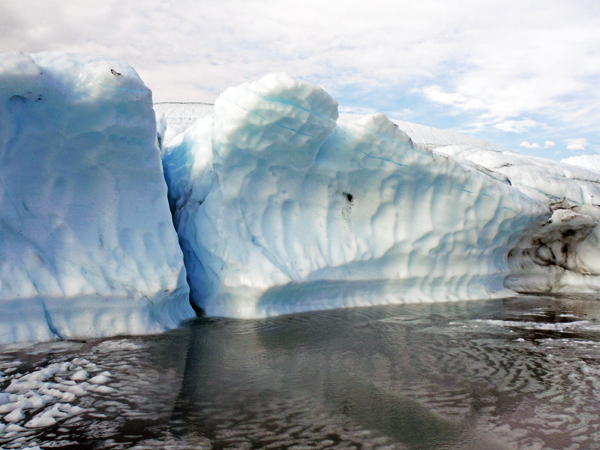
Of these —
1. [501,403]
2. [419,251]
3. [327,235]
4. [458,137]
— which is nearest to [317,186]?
[327,235]

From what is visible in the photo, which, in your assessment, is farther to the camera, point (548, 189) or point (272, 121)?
point (548, 189)

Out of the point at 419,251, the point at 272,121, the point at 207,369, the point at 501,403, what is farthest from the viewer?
the point at 419,251

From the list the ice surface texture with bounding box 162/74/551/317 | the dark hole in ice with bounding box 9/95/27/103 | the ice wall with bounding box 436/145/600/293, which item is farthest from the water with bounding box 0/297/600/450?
the ice wall with bounding box 436/145/600/293

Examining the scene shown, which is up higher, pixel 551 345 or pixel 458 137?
pixel 458 137

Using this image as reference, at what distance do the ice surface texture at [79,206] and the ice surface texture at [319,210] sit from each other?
65cm

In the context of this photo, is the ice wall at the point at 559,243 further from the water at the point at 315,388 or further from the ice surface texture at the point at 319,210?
the water at the point at 315,388

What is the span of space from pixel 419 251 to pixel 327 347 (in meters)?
2.25

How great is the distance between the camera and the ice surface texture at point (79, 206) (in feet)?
11.0

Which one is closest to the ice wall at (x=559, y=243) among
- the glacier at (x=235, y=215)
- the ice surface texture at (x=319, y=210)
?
the glacier at (x=235, y=215)

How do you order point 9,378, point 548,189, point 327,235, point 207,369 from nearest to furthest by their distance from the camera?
point 9,378
point 207,369
point 327,235
point 548,189

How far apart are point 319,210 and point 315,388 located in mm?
2589

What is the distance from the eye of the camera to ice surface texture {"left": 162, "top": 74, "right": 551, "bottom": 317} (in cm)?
443

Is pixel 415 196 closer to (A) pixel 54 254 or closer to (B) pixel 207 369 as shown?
(B) pixel 207 369

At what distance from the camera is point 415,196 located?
202 inches
